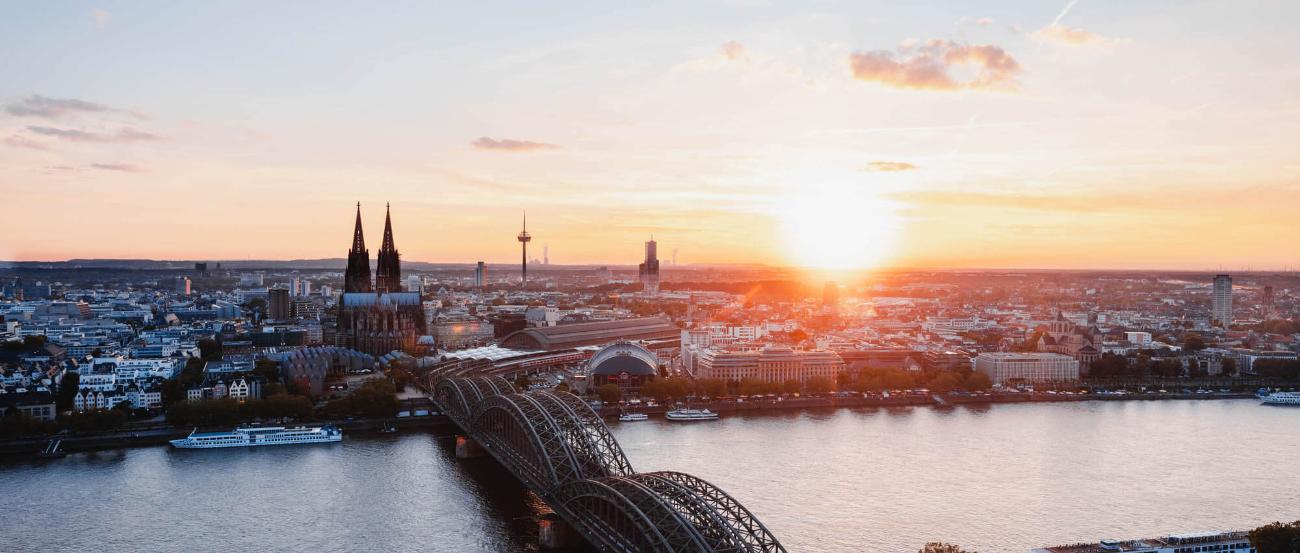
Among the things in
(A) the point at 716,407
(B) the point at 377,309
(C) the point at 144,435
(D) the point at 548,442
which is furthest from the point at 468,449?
(B) the point at 377,309

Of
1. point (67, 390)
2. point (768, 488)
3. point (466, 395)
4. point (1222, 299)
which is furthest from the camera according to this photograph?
point (1222, 299)

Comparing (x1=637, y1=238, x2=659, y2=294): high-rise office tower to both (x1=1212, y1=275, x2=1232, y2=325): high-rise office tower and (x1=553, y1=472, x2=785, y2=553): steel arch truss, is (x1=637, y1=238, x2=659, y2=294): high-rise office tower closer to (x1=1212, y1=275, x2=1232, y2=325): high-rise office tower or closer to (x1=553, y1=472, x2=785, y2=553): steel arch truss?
(x1=1212, y1=275, x2=1232, y2=325): high-rise office tower

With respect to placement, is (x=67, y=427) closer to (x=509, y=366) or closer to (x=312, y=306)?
(x=509, y=366)

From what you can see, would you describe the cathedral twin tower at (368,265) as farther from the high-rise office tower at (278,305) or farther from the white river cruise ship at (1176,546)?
the white river cruise ship at (1176,546)

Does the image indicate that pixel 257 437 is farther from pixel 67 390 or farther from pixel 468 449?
pixel 67 390

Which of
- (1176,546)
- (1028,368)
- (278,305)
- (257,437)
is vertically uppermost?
(278,305)
